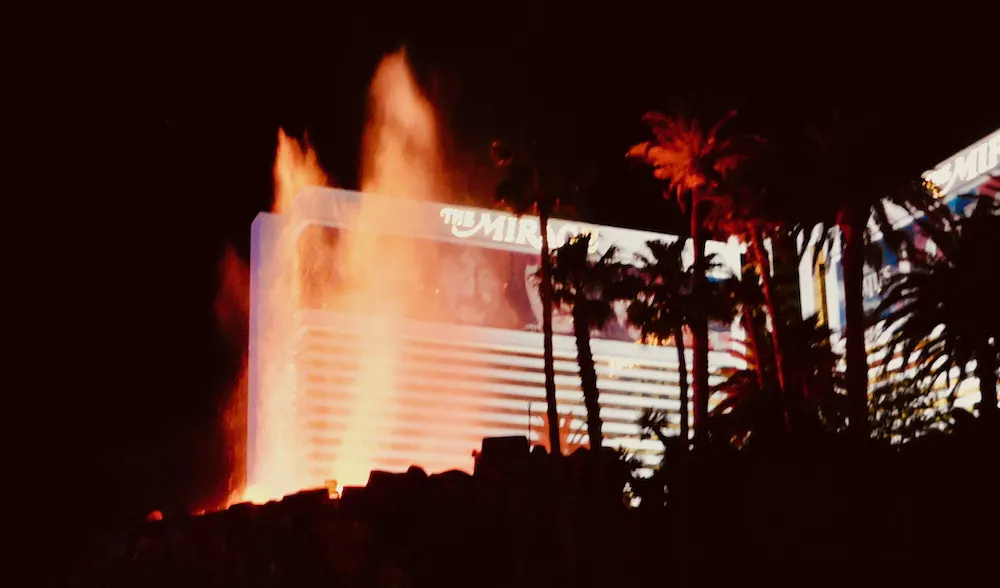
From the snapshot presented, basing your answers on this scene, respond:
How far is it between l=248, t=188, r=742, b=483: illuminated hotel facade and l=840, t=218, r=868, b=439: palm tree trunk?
39.2m

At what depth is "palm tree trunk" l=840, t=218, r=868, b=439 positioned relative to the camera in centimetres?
3269

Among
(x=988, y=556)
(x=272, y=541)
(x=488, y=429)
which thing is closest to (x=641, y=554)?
(x=988, y=556)

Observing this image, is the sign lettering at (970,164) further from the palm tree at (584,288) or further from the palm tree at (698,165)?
the palm tree at (584,288)

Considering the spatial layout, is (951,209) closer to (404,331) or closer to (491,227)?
(491,227)

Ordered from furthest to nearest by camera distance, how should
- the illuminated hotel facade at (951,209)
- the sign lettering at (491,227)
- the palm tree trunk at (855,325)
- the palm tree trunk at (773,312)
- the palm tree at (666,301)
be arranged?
1. the sign lettering at (491,227)
2. the illuminated hotel facade at (951,209)
3. the palm tree trunk at (773,312)
4. the palm tree at (666,301)
5. the palm tree trunk at (855,325)

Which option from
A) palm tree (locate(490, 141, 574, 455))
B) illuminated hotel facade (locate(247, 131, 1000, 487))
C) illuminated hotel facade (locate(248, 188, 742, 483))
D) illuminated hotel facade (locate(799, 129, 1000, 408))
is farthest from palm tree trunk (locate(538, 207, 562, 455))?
illuminated hotel facade (locate(247, 131, 1000, 487))

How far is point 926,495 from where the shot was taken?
86.9ft

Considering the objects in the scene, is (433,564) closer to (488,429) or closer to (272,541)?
(272,541)

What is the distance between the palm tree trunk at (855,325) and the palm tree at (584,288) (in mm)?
8911

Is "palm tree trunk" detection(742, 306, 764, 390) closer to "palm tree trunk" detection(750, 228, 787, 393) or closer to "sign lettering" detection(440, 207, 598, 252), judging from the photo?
"palm tree trunk" detection(750, 228, 787, 393)

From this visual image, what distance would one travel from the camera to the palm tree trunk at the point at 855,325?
32.7m

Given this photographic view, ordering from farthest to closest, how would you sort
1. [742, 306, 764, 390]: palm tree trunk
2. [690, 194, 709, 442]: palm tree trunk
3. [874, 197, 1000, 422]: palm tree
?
1. [742, 306, 764, 390]: palm tree trunk
2. [690, 194, 709, 442]: palm tree trunk
3. [874, 197, 1000, 422]: palm tree

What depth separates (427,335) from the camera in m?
78.4

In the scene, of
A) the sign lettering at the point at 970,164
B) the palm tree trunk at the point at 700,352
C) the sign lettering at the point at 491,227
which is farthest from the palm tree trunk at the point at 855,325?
the sign lettering at the point at 491,227
